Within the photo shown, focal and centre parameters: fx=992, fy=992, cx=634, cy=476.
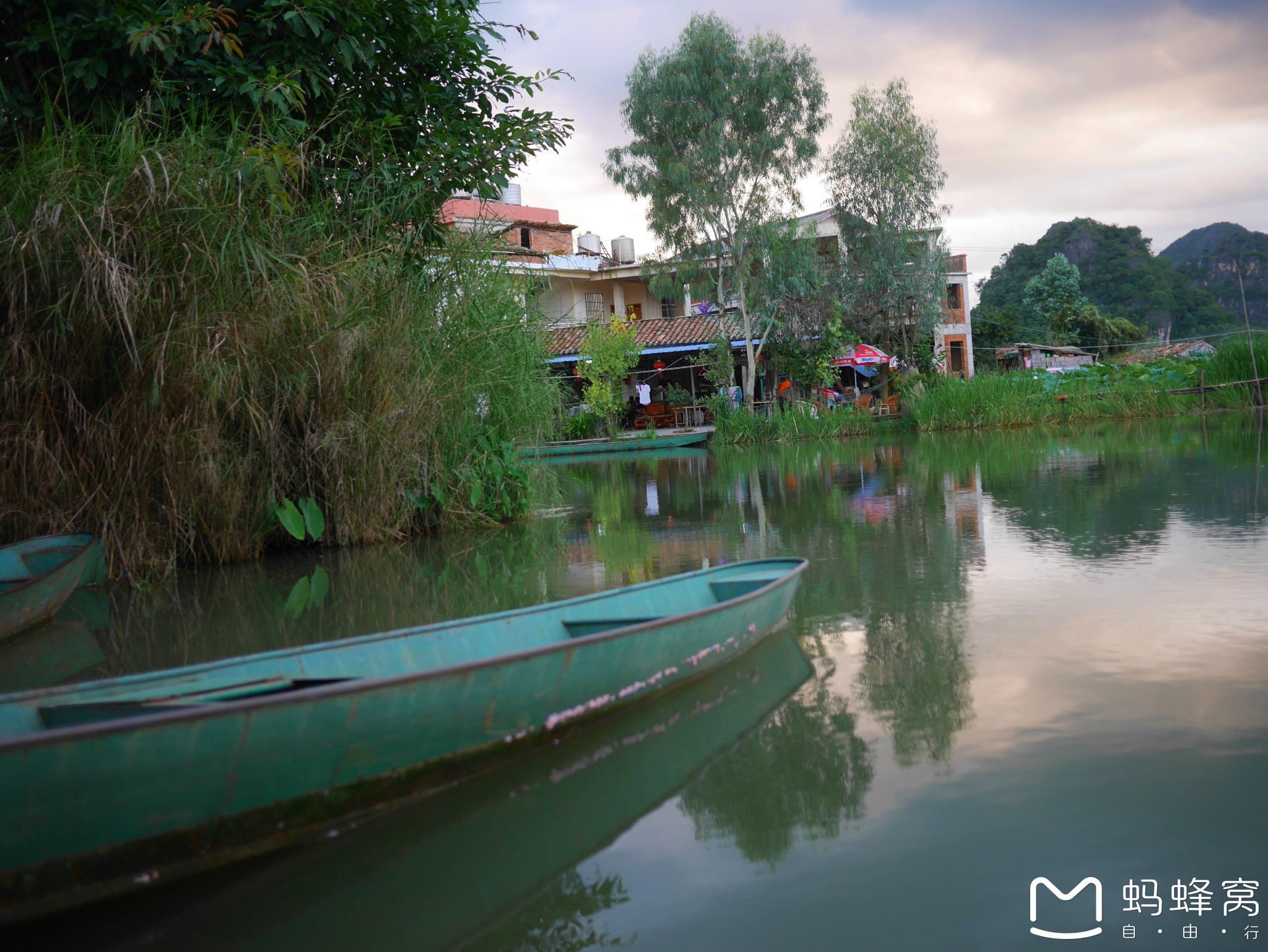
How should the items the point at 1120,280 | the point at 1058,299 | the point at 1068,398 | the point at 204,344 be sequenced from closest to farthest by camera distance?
the point at 204,344
the point at 1068,398
the point at 1058,299
the point at 1120,280

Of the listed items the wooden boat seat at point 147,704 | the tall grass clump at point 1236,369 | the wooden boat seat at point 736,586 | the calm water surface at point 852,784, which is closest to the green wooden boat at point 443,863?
the calm water surface at point 852,784

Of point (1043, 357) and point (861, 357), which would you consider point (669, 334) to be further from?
point (1043, 357)

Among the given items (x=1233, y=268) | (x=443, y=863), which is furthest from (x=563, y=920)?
(x=1233, y=268)

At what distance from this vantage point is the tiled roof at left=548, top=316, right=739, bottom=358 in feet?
99.6

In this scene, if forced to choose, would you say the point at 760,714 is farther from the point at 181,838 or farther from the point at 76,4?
the point at 76,4

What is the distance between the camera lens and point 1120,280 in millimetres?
58812

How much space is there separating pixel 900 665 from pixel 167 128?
6800 millimetres

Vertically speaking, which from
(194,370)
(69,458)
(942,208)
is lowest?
(69,458)

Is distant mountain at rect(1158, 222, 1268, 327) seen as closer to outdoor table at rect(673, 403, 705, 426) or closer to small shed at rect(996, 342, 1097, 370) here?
small shed at rect(996, 342, 1097, 370)

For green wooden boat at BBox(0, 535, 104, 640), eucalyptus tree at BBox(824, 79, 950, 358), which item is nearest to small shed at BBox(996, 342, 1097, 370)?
eucalyptus tree at BBox(824, 79, 950, 358)

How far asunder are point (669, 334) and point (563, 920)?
97.7ft

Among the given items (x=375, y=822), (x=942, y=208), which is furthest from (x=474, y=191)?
(x=942, y=208)

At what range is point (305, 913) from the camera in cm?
261

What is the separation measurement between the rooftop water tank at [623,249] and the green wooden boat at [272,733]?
1357 inches
